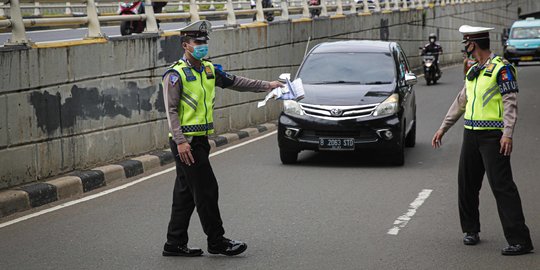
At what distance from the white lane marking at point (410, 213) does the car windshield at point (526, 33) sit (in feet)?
114

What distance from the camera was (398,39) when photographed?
38.2 m

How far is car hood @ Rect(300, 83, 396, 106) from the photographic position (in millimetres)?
13336

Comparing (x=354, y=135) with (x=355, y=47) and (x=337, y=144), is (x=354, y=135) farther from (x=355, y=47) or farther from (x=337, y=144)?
(x=355, y=47)

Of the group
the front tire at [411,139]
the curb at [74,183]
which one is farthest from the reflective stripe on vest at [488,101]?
→ the front tire at [411,139]

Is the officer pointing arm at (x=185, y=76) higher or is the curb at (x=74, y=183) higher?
the officer pointing arm at (x=185, y=76)

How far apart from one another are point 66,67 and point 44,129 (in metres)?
0.98

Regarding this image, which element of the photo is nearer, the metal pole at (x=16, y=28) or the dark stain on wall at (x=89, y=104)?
the metal pole at (x=16, y=28)

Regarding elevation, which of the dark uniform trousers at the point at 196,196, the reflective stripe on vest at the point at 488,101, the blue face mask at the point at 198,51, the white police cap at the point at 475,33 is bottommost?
the dark uniform trousers at the point at 196,196

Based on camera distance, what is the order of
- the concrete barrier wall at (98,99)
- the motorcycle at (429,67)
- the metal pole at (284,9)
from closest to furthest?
the concrete barrier wall at (98,99) < the metal pole at (284,9) < the motorcycle at (429,67)

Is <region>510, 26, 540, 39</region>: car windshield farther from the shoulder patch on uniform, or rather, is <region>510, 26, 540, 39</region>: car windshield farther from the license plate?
the shoulder patch on uniform

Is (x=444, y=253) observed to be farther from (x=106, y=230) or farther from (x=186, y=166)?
(x=106, y=230)

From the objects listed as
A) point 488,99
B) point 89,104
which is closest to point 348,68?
point 89,104

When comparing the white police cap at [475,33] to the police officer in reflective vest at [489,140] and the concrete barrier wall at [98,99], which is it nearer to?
the police officer in reflective vest at [489,140]

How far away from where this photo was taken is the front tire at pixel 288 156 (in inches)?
536
